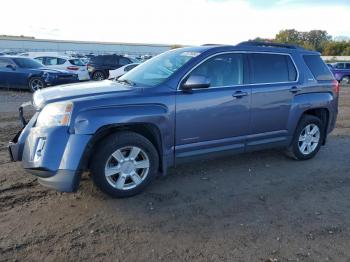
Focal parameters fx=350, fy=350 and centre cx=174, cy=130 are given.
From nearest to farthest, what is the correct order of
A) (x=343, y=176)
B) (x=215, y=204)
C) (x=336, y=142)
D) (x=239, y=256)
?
(x=239, y=256)
(x=215, y=204)
(x=343, y=176)
(x=336, y=142)

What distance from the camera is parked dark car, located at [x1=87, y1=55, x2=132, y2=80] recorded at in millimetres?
18609

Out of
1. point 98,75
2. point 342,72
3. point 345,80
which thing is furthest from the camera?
point 345,80

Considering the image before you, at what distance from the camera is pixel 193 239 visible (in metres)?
3.46

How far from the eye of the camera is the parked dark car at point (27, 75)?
13383mm

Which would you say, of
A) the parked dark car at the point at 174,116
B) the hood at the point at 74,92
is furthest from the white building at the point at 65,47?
the parked dark car at the point at 174,116

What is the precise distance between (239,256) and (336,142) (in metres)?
5.02

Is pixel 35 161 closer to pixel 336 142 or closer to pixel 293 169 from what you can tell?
pixel 293 169

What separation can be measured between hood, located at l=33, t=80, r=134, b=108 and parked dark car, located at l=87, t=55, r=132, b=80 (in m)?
14.1

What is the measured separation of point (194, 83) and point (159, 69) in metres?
0.77

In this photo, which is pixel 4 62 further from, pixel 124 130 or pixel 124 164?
pixel 124 164

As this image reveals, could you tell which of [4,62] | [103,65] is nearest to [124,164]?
[4,62]

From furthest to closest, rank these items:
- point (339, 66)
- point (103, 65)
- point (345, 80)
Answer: point (339, 66) < point (345, 80) < point (103, 65)

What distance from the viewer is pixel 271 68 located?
5.40 meters

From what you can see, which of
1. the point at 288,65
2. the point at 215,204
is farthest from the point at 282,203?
the point at 288,65
